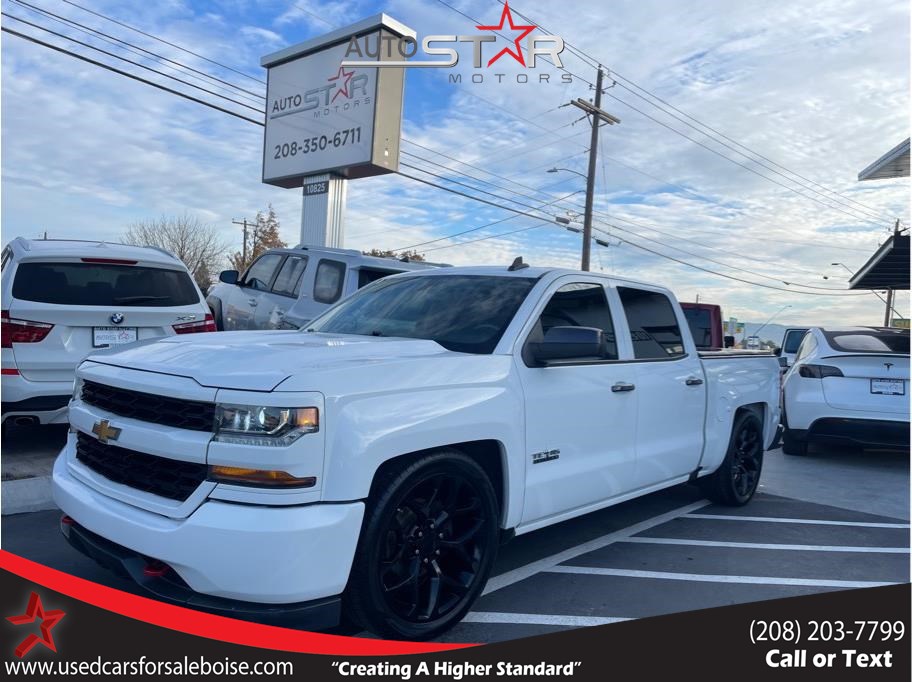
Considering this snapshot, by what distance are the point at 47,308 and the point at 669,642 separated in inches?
211

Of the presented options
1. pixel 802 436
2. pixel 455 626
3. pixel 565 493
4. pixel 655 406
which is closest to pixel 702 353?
pixel 655 406

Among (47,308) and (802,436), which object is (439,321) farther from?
(802,436)

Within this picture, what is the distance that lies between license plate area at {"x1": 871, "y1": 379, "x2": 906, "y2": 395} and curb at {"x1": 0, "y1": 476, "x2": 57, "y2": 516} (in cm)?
847

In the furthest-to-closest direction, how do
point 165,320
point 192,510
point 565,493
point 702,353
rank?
point 165,320 < point 702,353 < point 565,493 < point 192,510

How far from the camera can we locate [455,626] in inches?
144

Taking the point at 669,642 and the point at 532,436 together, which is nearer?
the point at 669,642

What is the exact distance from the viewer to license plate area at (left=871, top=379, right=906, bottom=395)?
28.0ft

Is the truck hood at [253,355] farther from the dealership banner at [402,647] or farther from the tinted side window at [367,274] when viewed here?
the tinted side window at [367,274]

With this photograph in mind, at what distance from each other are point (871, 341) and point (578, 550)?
6.11 meters

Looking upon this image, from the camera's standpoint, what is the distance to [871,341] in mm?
9141

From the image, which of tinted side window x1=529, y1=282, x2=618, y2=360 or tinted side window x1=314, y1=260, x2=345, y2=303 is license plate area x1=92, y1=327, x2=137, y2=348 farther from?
tinted side window x1=529, y1=282, x2=618, y2=360

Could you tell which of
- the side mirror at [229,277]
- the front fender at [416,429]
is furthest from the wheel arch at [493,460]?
the side mirror at [229,277]

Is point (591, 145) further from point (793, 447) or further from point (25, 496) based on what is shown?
point (25, 496)

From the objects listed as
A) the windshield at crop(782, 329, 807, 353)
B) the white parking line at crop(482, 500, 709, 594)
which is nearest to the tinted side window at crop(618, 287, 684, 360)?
the white parking line at crop(482, 500, 709, 594)
